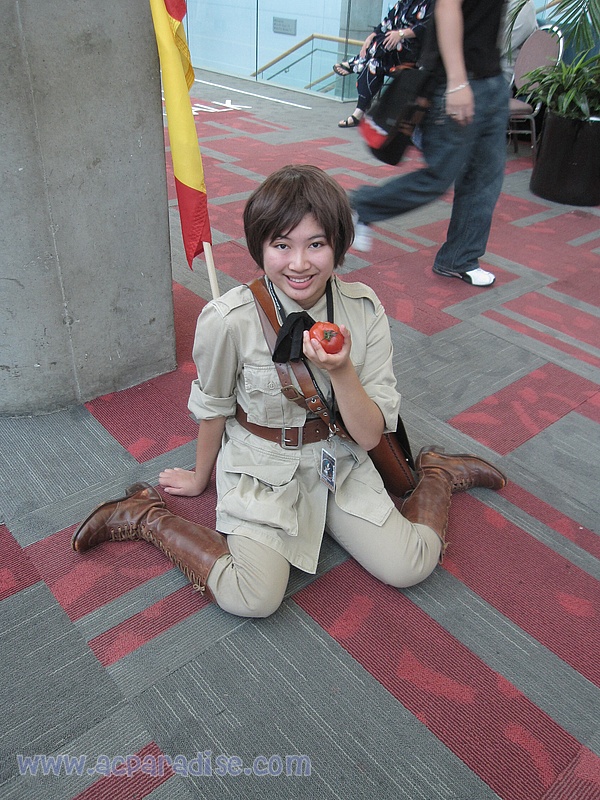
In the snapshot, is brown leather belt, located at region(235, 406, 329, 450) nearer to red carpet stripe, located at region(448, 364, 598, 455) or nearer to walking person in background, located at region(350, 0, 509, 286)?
red carpet stripe, located at region(448, 364, 598, 455)

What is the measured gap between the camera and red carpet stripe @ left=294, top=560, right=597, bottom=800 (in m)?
1.18

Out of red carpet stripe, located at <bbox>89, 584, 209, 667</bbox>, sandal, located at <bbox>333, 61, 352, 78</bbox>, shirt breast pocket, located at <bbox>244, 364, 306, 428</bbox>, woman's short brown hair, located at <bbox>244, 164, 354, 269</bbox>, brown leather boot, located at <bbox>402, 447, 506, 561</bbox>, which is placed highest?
woman's short brown hair, located at <bbox>244, 164, 354, 269</bbox>

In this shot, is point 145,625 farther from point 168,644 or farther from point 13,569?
point 13,569

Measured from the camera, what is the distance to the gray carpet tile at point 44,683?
1177 millimetres

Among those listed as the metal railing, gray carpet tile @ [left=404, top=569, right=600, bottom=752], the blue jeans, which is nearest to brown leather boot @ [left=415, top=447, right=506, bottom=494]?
gray carpet tile @ [left=404, top=569, right=600, bottom=752]

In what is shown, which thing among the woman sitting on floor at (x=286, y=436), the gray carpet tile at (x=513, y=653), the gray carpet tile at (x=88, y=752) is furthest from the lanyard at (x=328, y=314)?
the gray carpet tile at (x=88, y=752)

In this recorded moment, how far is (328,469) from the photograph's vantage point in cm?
145

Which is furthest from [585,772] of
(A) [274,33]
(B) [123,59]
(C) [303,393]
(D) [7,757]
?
(A) [274,33]

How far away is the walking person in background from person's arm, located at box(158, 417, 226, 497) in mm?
1489

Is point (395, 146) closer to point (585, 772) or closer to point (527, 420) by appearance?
point (527, 420)

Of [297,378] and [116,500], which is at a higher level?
[297,378]

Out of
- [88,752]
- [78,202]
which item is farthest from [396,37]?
[88,752]

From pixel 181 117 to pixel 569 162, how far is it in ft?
11.2

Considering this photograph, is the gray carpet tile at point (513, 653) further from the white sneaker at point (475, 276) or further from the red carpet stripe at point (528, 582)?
the white sneaker at point (475, 276)
